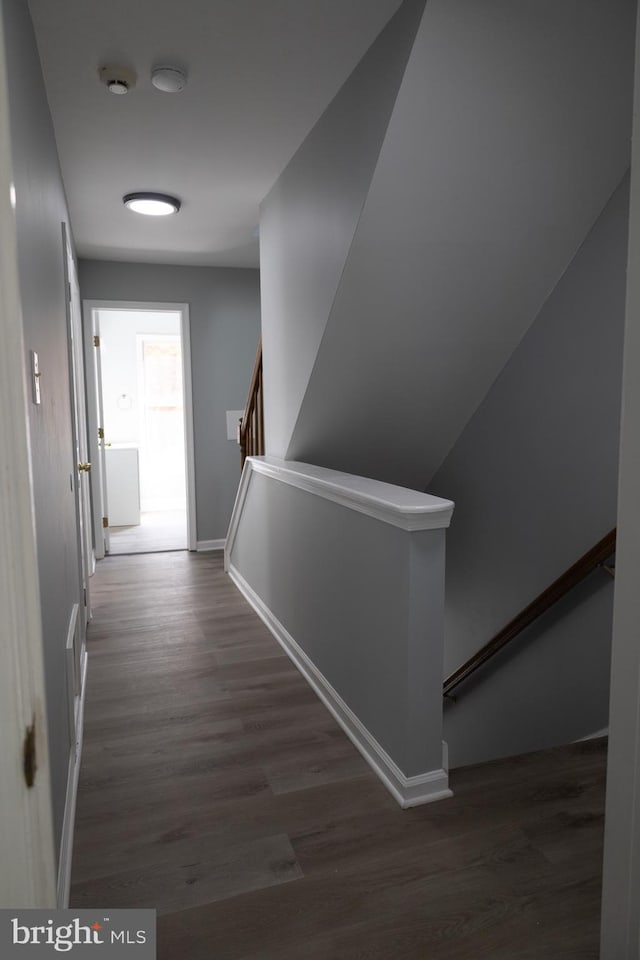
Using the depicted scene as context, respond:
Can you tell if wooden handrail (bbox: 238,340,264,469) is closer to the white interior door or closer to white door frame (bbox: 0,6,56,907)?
the white interior door

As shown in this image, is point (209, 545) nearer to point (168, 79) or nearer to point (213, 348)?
point (213, 348)

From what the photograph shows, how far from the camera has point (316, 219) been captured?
2.86 meters

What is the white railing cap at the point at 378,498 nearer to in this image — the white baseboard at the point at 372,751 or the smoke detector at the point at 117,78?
the white baseboard at the point at 372,751

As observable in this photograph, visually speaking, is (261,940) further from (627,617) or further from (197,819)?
(627,617)

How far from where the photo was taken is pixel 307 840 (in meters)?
1.89

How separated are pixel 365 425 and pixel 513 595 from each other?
46.0 inches

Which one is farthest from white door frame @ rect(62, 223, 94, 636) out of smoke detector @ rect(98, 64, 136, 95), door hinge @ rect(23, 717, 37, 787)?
door hinge @ rect(23, 717, 37, 787)

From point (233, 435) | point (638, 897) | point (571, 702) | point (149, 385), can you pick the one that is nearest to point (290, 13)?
point (638, 897)

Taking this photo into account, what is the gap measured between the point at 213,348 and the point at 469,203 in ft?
11.5

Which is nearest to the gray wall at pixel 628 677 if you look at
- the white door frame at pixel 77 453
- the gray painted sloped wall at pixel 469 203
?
the gray painted sloped wall at pixel 469 203

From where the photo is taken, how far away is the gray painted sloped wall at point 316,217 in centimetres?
217

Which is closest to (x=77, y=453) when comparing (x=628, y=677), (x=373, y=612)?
(x=373, y=612)

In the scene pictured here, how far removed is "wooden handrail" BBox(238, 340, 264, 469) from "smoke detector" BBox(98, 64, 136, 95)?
1.88 m

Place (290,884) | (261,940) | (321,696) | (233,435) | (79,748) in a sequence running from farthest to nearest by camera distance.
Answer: (233,435)
(321,696)
(79,748)
(290,884)
(261,940)
